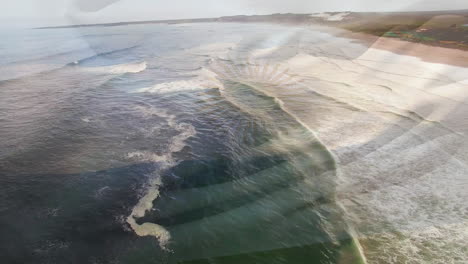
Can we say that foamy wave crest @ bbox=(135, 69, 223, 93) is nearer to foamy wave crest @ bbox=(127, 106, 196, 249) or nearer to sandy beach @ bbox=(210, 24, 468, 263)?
sandy beach @ bbox=(210, 24, 468, 263)

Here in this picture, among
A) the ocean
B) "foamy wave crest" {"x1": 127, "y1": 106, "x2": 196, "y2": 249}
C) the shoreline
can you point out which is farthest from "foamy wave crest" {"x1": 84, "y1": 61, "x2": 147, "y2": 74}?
the shoreline

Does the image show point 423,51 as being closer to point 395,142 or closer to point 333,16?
point 395,142

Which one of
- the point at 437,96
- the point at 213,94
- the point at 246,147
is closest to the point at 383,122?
the point at 437,96

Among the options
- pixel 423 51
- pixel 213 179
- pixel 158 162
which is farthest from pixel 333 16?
pixel 213 179

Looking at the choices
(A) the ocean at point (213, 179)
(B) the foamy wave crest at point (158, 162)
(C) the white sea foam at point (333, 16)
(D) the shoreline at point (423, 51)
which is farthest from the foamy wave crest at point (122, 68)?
(C) the white sea foam at point (333, 16)

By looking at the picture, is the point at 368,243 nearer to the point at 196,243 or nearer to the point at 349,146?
the point at 196,243

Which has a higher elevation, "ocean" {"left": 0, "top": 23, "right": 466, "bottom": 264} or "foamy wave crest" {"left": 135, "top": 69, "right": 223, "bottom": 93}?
"foamy wave crest" {"left": 135, "top": 69, "right": 223, "bottom": 93}
